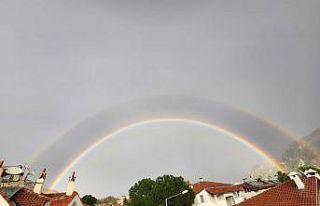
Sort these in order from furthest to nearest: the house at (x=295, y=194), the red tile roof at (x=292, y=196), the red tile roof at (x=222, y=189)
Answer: the red tile roof at (x=222, y=189) < the house at (x=295, y=194) < the red tile roof at (x=292, y=196)

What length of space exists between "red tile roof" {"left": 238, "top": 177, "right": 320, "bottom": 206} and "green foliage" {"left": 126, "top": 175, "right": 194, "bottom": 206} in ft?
Result: 89.1

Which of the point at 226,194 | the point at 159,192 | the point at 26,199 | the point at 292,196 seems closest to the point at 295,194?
the point at 292,196

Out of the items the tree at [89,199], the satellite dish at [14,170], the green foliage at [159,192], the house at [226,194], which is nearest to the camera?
the satellite dish at [14,170]

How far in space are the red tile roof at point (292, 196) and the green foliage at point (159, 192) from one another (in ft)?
89.1

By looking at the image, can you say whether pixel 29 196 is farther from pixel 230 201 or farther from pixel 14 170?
pixel 230 201

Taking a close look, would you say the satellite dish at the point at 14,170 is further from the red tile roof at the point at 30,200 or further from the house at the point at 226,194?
the house at the point at 226,194

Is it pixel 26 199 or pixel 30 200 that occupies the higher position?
pixel 26 199

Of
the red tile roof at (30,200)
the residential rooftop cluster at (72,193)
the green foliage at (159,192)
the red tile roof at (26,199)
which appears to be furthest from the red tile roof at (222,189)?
the red tile roof at (26,199)

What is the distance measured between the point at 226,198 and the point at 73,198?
54938 millimetres

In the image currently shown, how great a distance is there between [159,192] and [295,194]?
115ft

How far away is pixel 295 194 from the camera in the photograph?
3516cm

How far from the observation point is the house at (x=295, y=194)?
33.4 m

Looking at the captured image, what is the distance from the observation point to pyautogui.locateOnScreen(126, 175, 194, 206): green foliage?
63938mm

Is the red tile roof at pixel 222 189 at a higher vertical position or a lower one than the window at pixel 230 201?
higher
